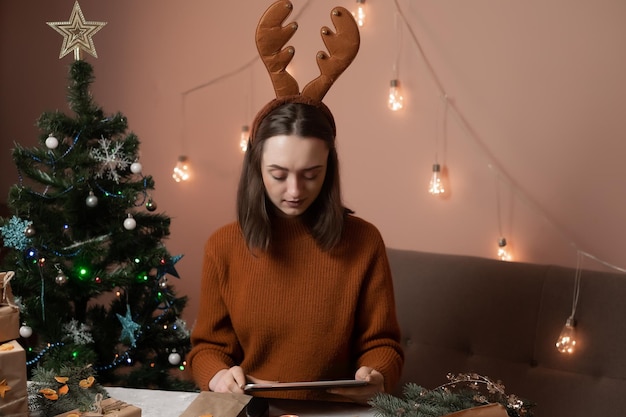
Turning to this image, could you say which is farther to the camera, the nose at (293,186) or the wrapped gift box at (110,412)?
the nose at (293,186)

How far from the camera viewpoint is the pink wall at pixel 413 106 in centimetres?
223

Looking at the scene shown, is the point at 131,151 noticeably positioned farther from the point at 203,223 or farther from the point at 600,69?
the point at 600,69

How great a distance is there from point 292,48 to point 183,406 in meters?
0.72

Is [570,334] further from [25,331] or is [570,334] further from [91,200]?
[25,331]

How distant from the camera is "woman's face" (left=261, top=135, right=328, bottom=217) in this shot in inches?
56.0

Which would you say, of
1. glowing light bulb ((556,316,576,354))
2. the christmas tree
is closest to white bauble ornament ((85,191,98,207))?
the christmas tree

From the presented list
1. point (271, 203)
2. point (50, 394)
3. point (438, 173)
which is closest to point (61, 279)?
point (271, 203)

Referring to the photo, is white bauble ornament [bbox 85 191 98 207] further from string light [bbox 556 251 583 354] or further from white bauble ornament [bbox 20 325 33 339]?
string light [bbox 556 251 583 354]

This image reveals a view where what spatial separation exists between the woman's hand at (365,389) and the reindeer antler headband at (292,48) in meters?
0.52

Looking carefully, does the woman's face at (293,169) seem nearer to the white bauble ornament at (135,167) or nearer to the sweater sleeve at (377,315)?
the sweater sleeve at (377,315)

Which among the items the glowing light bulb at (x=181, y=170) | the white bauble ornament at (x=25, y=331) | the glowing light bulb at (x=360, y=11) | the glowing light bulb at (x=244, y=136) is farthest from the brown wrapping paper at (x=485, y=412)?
the glowing light bulb at (x=181, y=170)

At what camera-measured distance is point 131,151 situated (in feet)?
6.68

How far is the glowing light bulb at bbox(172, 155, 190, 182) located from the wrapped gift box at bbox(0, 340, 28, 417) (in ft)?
6.51

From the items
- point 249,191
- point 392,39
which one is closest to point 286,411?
point 249,191
